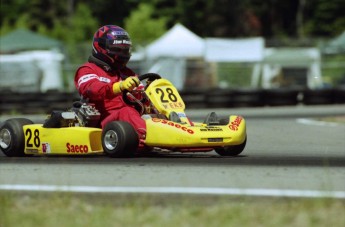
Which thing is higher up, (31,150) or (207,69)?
(31,150)

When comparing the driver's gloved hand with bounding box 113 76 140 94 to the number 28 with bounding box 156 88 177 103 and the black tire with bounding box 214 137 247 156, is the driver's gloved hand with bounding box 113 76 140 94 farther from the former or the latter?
the black tire with bounding box 214 137 247 156

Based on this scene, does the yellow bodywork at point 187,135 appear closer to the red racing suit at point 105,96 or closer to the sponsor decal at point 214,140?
the sponsor decal at point 214,140

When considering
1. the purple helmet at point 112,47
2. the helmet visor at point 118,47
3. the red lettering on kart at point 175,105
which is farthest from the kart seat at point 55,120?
the red lettering on kart at point 175,105

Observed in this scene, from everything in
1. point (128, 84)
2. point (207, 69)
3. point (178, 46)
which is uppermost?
point (128, 84)

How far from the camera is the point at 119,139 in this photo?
9.14m

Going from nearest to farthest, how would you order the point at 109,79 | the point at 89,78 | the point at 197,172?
the point at 197,172 < the point at 89,78 < the point at 109,79

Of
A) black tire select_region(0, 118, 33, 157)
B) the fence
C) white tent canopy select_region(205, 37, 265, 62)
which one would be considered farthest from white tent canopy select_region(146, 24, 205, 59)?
black tire select_region(0, 118, 33, 157)

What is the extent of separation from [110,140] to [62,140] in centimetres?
75

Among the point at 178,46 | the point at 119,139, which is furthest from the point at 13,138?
the point at 178,46

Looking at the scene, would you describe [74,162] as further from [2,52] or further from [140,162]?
[2,52]

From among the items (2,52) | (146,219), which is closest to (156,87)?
(146,219)

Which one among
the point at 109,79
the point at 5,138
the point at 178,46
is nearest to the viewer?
the point at 109,79

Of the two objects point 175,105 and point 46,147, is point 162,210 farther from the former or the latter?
point 46,147

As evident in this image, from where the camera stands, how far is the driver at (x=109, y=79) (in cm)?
957
